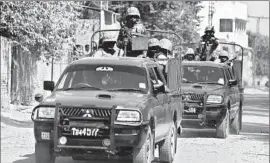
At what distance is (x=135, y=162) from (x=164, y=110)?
6.32 feet

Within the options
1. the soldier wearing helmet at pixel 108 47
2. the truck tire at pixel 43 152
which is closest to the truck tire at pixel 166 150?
the truck tire at pixel 43 152

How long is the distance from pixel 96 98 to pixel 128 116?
2.07ft

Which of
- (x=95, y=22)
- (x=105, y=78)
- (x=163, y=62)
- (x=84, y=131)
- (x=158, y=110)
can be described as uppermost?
(x=95, y=22)

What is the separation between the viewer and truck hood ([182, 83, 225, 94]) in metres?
18.7

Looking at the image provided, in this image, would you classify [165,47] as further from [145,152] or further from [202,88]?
[145,152]

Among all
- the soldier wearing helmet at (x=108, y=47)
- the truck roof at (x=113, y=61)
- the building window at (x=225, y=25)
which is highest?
the building window at (x=225, y=25)

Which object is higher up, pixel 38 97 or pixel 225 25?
pixel 225 25

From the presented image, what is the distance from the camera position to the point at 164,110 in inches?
514

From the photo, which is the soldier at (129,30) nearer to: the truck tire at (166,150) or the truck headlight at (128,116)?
the truck tire at (166,150)

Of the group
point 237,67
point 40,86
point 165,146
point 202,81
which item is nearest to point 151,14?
point 40,86

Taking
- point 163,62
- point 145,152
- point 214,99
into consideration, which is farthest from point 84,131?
point 214,99

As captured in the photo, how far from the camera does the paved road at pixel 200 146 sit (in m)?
14.2

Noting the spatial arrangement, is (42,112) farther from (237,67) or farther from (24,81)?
(24,81)

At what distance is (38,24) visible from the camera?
1055 inches
